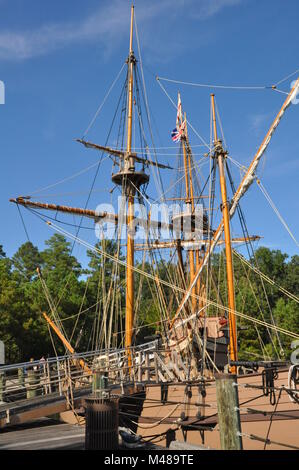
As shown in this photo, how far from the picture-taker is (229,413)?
529 cm

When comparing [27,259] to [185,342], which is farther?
[27,259]

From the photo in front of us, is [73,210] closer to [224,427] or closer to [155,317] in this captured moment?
[224,427]

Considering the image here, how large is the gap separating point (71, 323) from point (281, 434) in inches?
1352

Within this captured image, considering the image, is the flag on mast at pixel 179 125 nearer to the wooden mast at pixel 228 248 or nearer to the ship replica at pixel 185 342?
the ship replica at pixel 185 342

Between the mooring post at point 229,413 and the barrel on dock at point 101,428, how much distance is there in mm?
2232

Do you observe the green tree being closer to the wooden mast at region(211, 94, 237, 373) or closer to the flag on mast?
the flag on mast

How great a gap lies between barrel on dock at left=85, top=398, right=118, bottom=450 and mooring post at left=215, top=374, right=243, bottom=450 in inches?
87.9

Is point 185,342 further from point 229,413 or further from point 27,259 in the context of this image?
point 27,259

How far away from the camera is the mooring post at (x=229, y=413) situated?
5.26 m

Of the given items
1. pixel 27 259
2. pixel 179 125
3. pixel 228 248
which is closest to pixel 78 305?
pixel 179 125

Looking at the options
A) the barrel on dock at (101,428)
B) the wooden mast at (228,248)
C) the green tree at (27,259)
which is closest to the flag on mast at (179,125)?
the wooden mast at (228,248)

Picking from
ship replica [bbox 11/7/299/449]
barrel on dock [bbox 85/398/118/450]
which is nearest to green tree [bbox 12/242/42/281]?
ship replica [bbox 11/7/299/449]

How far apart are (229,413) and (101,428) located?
98.9 inches
